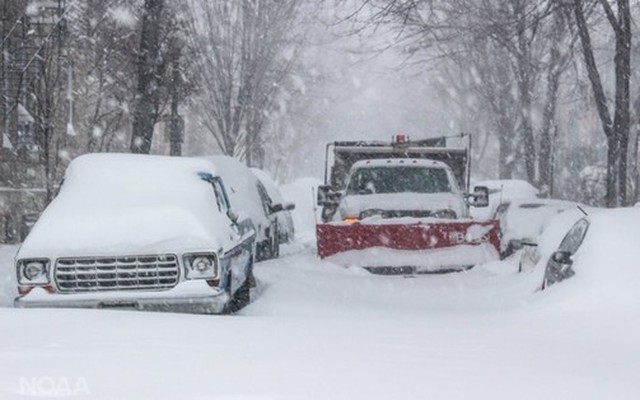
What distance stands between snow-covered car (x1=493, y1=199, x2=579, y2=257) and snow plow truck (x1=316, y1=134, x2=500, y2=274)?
1.05 meters

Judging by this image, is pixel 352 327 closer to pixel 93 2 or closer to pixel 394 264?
pixel 394 264

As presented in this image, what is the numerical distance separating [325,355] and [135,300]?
11.6 ft

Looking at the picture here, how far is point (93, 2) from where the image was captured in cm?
2828

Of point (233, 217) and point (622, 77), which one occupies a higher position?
point (622, 77)

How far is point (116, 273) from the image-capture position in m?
8.08

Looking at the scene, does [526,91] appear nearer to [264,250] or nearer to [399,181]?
[399,181]

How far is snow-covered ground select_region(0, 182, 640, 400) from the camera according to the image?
414cm

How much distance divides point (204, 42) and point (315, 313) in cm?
2086

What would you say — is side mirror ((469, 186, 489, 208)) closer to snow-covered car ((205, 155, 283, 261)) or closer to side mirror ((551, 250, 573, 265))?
snow-covered car ((205, 155, 283, 261))

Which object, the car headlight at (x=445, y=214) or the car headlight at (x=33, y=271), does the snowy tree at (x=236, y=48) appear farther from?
the car headlight at (x=33, y=271)

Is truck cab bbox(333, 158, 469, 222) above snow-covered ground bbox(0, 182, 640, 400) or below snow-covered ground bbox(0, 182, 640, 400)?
above

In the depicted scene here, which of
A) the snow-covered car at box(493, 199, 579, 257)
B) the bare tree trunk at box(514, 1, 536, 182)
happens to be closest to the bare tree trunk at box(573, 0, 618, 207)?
the snow-covered car at box(493, 199, 579, 257)

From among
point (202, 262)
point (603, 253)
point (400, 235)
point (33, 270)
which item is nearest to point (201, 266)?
point (202, 262)

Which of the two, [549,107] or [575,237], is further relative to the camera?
[549,107]
